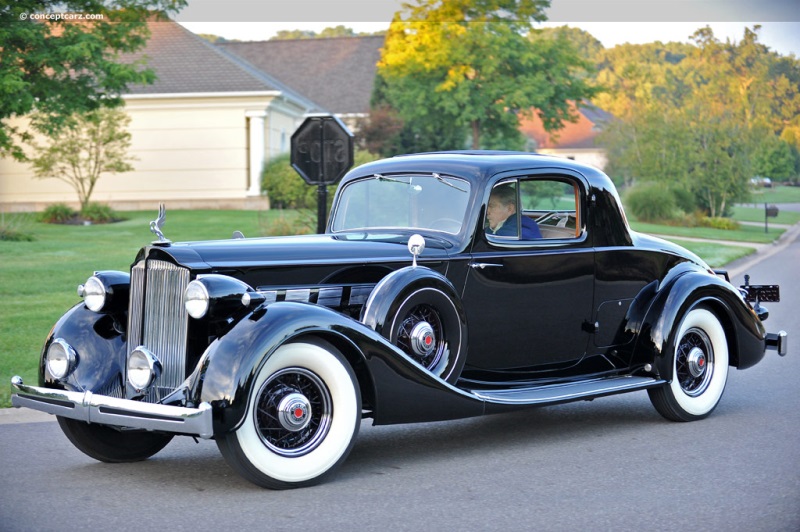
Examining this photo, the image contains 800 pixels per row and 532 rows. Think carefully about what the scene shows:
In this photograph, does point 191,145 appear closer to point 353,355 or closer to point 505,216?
point 505,216

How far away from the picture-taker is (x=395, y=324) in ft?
19.9

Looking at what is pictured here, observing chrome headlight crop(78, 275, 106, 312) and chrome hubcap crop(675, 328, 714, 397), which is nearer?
chrome headlight crop(78, 275, 106, 312)

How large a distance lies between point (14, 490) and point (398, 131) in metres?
35.8

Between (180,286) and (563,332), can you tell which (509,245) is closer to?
(563,332)

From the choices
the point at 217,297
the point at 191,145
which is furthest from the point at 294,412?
the point at 191,145

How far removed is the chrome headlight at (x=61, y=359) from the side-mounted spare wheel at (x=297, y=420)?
1215 millimetres

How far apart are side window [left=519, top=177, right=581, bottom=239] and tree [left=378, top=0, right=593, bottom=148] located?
1125 inches

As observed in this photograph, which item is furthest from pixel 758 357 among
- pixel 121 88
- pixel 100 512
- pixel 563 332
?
pixel 121 88

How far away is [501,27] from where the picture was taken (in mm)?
35656

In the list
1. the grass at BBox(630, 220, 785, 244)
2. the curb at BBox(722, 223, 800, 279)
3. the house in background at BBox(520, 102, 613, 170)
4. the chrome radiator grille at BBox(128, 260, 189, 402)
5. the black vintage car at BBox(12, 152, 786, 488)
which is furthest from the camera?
the house in background at BBox(520, 102, 613, 170)

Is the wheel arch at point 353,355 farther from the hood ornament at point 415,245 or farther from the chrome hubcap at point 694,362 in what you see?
the chrome hubcap at point 694,362

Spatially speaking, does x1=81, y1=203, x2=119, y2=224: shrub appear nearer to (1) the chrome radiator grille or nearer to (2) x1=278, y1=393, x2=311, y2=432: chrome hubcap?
(1) the chrome radiator grille

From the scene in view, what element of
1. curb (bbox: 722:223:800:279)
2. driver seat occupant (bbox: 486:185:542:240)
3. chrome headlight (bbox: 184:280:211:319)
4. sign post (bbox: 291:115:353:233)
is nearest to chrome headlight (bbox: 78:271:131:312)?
chrome headlight (bbox: 184:280:211:319)

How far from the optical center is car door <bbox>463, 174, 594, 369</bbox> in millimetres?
6723
